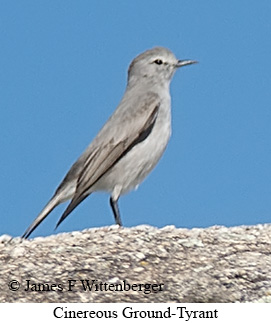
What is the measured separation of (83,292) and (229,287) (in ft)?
5.35

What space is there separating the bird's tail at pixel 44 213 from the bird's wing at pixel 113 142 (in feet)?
1.05

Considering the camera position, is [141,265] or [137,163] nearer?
[141,265]

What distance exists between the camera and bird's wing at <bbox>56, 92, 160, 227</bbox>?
48.5 ft

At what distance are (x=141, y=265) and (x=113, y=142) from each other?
3.49m

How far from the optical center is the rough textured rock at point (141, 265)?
36.3ft

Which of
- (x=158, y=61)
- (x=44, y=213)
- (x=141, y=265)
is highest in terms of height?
(x=158, y=61)

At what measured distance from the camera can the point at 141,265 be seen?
11.8m

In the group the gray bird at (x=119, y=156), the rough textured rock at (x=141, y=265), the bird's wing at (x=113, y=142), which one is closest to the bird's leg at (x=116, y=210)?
the gray bird at (x=119, y=156)

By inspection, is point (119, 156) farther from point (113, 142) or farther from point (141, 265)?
point (141, 265)

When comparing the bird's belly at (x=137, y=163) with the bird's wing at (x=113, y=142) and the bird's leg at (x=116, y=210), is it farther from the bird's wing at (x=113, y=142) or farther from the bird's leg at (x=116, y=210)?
the bird's leg at (x=116, y=210)

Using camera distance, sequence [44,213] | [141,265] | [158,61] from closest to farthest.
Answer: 1. [141,265]
2. [44,213]
3. [158,61]

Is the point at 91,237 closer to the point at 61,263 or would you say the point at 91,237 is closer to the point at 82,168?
the point at 61,263

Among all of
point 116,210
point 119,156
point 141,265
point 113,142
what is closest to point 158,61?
point 113,142
